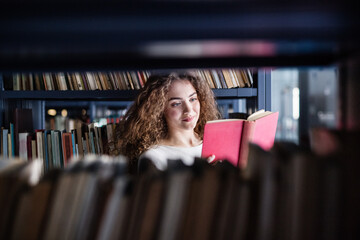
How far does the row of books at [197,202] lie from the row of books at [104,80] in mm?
1476

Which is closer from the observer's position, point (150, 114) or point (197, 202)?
point (197, 202)

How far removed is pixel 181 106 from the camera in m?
1.54

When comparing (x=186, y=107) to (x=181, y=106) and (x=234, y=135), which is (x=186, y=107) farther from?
(x=234, y=135)

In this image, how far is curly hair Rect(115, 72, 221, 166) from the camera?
5.09 feet

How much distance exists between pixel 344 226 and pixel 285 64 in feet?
0.96

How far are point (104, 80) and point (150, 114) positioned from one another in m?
0.57

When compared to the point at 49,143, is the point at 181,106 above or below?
above

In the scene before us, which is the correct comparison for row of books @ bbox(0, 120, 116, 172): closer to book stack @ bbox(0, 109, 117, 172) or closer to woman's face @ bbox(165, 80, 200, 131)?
book stack @ bbox(0, 109, 117, 172)

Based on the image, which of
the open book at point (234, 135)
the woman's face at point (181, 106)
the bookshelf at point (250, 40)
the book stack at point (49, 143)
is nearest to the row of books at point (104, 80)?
the book stack at point (49, 143)

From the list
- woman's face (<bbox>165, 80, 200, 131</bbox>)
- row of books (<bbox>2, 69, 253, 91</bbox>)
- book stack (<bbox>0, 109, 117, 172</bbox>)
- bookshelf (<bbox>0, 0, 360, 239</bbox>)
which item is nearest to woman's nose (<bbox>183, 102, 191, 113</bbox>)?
woman's face (<bbox>165, 80, 200, 131</bbox>)

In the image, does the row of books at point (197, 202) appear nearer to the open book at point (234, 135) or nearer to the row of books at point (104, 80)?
the open book at point (234, 135)

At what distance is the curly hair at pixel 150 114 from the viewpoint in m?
1.55

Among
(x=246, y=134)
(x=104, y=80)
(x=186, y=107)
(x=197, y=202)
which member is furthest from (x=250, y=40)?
(x=104, y=80)

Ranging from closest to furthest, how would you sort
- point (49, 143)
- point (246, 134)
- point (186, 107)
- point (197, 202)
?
point (197, 202) → point (246, 134) → point (186, 107) → point (49, 143)
